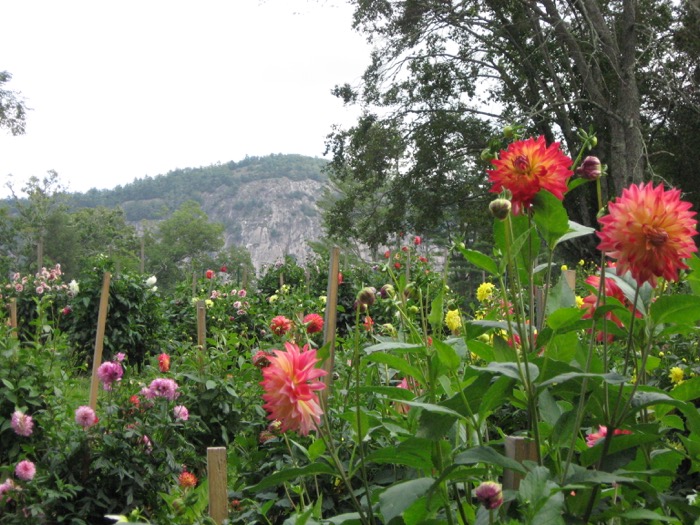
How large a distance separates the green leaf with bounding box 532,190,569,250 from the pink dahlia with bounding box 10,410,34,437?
2508 mm

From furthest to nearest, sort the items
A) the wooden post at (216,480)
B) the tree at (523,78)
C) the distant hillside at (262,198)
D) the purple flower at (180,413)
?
1. the distant hillside at (262,198)
2. the tree at (523,78)
3. the purple flower at (180,413)
4. the wooden post at (216,480)

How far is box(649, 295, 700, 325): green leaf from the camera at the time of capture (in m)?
0.88

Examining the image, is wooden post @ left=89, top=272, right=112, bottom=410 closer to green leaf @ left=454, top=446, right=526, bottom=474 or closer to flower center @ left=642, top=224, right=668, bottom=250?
green leaf @ left=454, top=446, right=526, bottom=474

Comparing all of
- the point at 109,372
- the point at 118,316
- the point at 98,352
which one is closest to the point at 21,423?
the point at 109,372

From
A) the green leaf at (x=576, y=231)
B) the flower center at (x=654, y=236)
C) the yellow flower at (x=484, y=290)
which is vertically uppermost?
the green leaf at (x=576, y=231)

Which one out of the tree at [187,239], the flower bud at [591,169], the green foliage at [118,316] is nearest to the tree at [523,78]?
the green foliage at [118,316]

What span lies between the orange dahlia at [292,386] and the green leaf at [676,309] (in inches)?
16.8

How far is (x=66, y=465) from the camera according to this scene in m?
2.77

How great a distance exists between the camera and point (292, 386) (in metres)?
0.92

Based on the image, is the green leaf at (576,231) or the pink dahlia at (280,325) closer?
the green leaf at (576,231)

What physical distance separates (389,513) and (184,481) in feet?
5.71

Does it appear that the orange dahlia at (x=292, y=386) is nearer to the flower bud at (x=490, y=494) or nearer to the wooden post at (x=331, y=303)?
the flower bud at (x=490, y=494)

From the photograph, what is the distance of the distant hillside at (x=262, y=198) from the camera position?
84.2 metres

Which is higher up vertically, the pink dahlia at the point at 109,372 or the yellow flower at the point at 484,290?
the yellow flower at the point at 484,290
